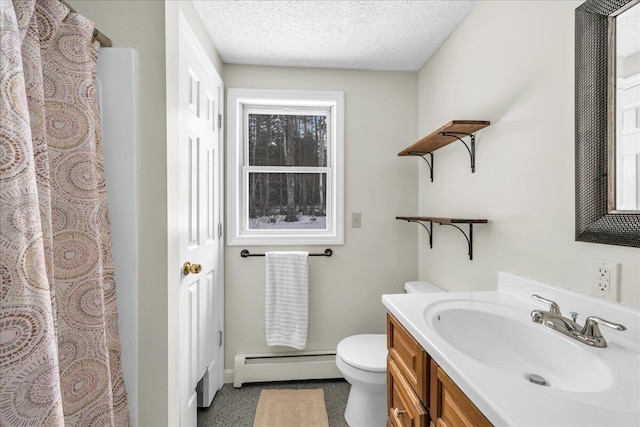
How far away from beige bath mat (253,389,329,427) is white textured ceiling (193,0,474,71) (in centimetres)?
224

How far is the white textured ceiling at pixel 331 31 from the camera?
1.55 metres

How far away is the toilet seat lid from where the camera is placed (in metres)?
1.61

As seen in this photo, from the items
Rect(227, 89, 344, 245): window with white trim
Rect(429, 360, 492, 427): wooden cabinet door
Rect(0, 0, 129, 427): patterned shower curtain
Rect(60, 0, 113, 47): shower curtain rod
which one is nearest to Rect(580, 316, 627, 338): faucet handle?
Rect(429, 360, 492, 427): wooden cabinet door

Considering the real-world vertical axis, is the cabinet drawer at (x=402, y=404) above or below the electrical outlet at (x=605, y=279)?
below

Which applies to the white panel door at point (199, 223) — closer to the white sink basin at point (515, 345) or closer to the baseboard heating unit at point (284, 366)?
the baseboard heating unit at point (284, 366)

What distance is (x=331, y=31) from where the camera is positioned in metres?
1.76

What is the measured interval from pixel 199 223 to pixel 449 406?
4.59 ft

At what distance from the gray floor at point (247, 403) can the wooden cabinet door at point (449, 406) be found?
1148 millimetres

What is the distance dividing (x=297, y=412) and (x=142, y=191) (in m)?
1.54

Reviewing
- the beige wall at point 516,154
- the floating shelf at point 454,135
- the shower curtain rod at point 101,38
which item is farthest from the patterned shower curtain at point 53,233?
the beige wall at point 516,154

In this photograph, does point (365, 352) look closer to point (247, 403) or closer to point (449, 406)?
point (247, 403)

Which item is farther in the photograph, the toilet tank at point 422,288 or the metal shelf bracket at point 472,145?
the toilet tank at point 422,288

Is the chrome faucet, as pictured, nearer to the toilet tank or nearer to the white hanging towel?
the toilet tank

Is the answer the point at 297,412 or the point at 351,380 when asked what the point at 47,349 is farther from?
the point at 297,412
